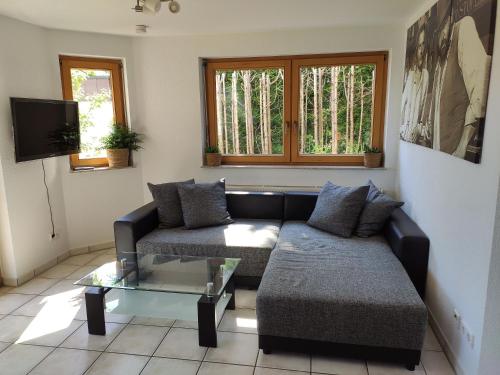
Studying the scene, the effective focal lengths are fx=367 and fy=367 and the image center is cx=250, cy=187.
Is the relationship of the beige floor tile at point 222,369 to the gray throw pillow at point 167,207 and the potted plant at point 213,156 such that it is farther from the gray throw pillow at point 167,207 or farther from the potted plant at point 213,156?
the potted plant at point 213,156

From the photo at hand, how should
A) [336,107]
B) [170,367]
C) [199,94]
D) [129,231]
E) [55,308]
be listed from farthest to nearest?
[199,94] < [336,107] < [129,231] < [55,308] < [170,367]

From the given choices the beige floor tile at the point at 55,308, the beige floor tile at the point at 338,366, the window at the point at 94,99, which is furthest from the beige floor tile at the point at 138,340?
the window at the point at 94,99

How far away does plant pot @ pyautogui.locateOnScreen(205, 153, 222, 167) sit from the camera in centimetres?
420

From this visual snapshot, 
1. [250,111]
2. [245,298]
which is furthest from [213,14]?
[245,298]

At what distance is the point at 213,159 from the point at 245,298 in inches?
68.6

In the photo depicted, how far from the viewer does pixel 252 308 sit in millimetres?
2879

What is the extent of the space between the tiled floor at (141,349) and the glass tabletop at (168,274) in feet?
1.15

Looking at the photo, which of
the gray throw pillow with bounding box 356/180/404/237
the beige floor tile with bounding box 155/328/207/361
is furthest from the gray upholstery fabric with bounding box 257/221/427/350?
the gray throw pillow with bounding box 356/180/404/237

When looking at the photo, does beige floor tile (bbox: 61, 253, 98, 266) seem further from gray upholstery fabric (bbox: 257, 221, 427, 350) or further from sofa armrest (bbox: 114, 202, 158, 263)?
gray upholstery fabric (bbox: 257, 221, 427, 350)

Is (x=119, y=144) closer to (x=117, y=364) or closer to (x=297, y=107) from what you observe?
(x=297, y=107)

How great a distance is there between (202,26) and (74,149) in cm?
179

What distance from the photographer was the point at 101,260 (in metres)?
3.90

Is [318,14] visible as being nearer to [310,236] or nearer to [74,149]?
[310,236]

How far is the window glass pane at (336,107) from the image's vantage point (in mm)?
3939
